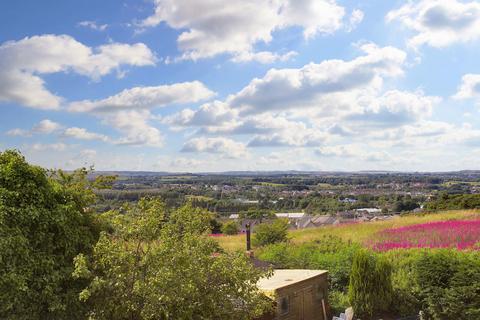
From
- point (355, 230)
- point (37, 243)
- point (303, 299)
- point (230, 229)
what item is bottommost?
point (230, 229)

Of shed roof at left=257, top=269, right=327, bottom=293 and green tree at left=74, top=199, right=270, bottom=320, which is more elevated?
green tree at left=74, top=199, right=270, bottom=320

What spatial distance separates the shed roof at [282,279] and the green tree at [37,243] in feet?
20.3

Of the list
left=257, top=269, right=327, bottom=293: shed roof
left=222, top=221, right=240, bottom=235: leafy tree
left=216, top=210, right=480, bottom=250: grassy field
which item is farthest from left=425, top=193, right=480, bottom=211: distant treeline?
left=257, top=269, right=327, bottom=293: shed roof

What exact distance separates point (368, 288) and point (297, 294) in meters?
3.28

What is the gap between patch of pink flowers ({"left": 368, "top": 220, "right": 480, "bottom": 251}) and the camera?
2495 centimetres

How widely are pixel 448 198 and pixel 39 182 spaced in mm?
55880

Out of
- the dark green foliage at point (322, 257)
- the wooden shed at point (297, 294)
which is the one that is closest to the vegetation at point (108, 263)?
the wooden shed at point (297, 294)

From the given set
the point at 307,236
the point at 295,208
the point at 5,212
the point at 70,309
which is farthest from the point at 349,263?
the point at 295,208

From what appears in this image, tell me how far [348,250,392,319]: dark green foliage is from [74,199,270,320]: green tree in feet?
21.8

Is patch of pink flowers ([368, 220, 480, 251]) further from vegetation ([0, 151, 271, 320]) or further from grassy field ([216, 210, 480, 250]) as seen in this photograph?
vegetation ([0, 151, 271, 320])

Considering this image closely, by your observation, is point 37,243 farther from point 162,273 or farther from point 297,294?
point 297,294

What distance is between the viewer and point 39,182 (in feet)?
41.7

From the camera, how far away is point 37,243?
1203 centimetres

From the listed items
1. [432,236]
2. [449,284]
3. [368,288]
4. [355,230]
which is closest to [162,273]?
[368,288]
